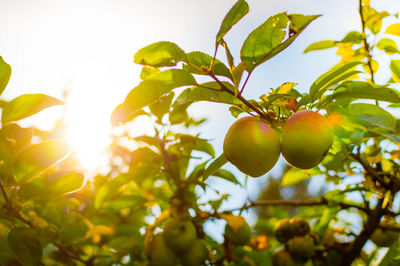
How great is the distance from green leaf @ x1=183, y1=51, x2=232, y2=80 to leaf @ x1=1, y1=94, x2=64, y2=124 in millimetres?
433

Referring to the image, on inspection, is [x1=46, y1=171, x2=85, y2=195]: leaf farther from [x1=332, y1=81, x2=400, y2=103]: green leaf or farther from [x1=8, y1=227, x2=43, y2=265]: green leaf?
[x1=332, y1=81, x2=400, y2=103]: green leaf

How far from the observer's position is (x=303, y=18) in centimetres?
71

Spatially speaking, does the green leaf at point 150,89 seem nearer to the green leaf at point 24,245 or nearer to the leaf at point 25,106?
the leaf at point 25,106

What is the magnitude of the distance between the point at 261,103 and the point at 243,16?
27cm

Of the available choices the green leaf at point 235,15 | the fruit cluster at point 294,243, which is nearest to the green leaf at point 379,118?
the green leaf at point 235,15

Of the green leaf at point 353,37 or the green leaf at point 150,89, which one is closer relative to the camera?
the green leaf at point 150,89

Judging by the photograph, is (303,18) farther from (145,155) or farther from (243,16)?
(145,155)

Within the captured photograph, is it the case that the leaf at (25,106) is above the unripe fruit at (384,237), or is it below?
above

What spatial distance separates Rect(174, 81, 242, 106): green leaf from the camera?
33.3 inches

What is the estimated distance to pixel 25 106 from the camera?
987 millimetres

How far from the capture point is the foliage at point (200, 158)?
79 cm

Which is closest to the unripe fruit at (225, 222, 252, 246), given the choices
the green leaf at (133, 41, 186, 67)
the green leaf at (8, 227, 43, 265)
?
the green leaf at (8, 227, 43, 265)

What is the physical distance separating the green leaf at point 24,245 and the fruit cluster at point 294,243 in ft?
3.67

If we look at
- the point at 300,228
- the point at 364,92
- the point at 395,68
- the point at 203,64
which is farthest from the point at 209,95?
the point at 300,228
